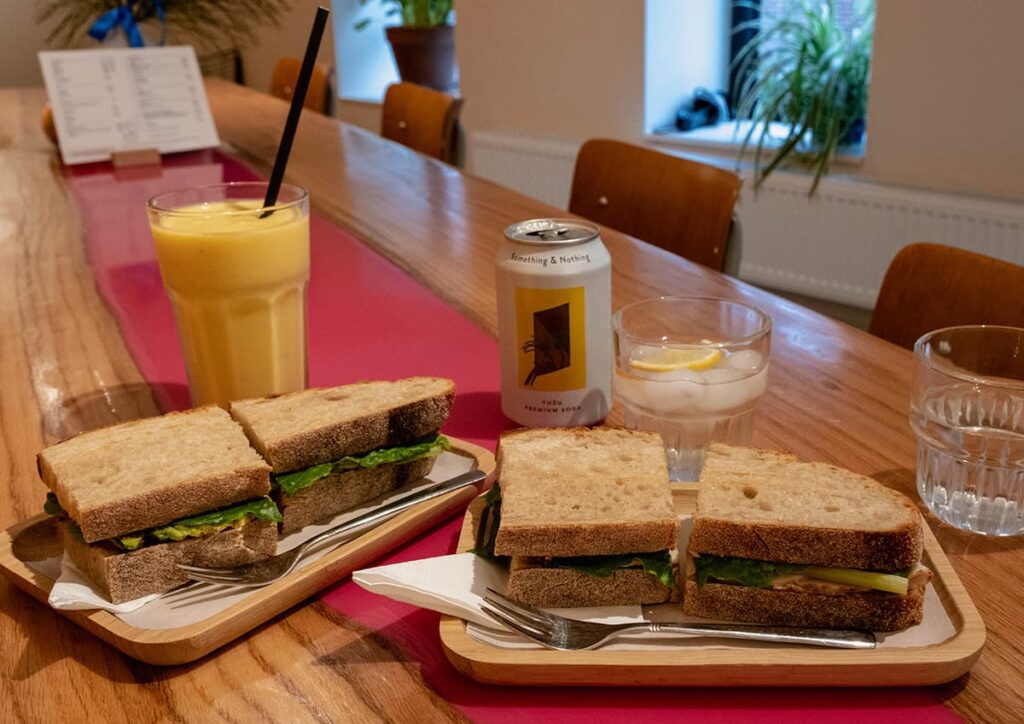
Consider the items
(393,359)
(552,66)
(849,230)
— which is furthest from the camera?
(552,66)

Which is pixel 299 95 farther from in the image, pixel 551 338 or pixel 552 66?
pixel 552 66

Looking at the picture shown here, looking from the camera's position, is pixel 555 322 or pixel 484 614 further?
pixel 555 322

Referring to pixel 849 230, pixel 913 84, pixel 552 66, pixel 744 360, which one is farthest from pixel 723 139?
pixel 744 360

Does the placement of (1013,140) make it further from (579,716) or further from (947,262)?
(579,716)

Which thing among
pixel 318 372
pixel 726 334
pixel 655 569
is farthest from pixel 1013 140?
pixel 655 569

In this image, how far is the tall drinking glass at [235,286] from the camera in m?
0.83

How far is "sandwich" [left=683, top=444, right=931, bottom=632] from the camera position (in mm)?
562

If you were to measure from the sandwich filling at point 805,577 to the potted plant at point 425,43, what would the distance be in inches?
159

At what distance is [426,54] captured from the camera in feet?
14.3

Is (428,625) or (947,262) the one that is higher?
(947,262)

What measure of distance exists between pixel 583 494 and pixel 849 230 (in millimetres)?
2472

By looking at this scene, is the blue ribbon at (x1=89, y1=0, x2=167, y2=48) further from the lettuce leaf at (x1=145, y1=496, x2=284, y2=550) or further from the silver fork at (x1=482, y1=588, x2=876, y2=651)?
the silver fork at (x1=482, y1=588, x2=876, y2=651)

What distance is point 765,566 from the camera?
1.89ft

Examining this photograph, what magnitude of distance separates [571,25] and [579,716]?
3.40m
